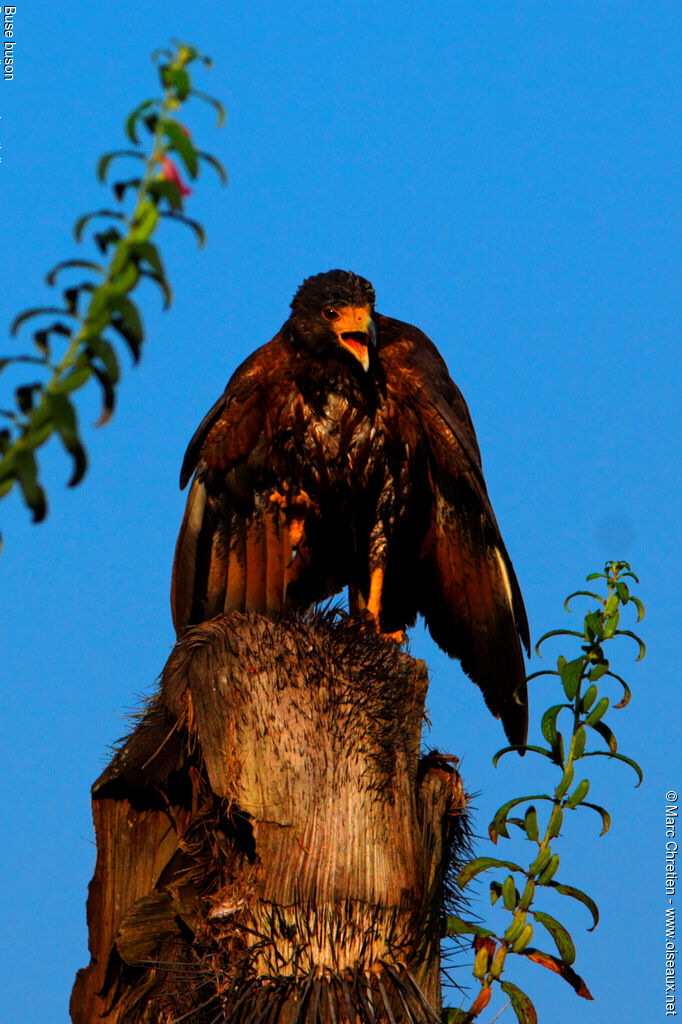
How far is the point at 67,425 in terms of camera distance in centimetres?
81

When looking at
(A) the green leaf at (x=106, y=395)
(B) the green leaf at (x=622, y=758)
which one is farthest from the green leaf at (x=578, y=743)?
(A) the green leaf at (x=106, y=395)

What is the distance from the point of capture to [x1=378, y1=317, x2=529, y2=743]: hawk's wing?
5.36m

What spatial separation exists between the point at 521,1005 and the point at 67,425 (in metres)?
3.16

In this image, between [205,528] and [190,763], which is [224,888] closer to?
[190,763]

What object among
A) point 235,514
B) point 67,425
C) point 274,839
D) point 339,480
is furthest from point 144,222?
point 235,514

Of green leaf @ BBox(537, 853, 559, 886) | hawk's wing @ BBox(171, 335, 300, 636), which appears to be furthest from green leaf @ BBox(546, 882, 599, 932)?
hawk's wing @ BBox(171, 335, 300, 636)

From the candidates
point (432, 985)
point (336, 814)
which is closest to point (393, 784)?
point (336, 814)

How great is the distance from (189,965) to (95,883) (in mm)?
598

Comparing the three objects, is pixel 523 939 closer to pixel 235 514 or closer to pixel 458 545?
pixel 458 545

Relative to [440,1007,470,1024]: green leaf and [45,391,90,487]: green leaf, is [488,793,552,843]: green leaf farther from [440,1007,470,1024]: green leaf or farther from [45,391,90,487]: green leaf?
[45,391,90,487]: green leaf

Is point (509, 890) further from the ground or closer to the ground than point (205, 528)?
closer to the ground

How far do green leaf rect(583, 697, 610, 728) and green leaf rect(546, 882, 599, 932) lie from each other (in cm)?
46

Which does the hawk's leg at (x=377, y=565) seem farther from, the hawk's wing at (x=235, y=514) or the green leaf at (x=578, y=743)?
the green leaf at (x=578, y=743)

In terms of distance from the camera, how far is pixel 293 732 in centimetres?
363
